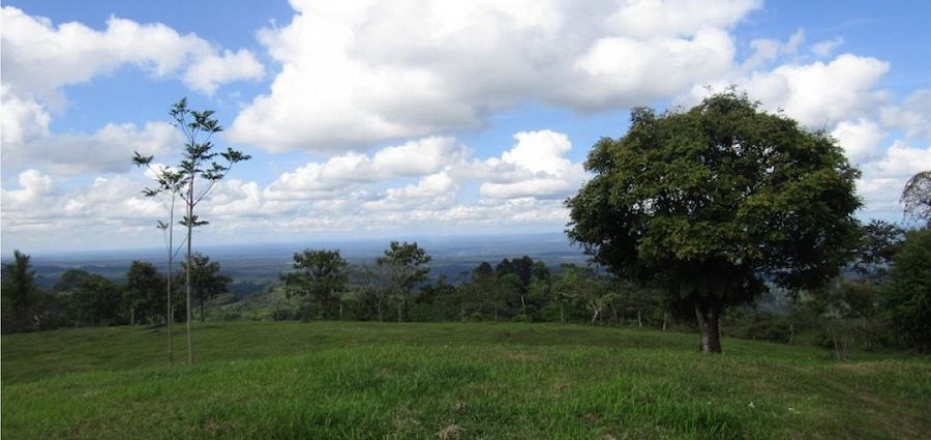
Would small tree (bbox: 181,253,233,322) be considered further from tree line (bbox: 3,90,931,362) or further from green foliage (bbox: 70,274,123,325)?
tree line (bbox: 3,90,931,362)

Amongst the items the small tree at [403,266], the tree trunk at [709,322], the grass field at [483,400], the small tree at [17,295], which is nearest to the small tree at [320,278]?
the small tree at [403,266]

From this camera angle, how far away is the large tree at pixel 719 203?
16.0 m

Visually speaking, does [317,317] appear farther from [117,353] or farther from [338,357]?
[338,357]

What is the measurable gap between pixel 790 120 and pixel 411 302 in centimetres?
4272

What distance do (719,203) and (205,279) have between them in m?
43.1

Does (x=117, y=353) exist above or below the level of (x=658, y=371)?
below

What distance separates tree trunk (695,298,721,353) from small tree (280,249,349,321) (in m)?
36.9

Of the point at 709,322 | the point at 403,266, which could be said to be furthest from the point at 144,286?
the point at 709,322

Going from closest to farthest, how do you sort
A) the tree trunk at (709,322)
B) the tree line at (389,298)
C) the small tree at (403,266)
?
the tree trunk at (709,322) → the tree line at (389,298) → the small tree at (403,266)

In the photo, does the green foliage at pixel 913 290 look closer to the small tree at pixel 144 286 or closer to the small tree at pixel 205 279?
the small tree at pixel 205 279

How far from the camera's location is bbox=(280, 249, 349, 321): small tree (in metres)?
51.7

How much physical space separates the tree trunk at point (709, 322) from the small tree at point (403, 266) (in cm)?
3379

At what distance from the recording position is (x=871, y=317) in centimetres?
3331

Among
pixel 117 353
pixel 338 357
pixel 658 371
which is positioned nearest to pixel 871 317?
pixel 658 371
